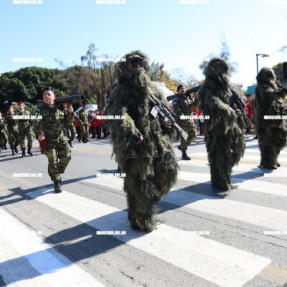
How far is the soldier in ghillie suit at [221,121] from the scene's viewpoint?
4.98m

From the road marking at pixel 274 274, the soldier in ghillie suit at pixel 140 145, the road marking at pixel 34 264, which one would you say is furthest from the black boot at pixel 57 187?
the road marking at pixel 274 274

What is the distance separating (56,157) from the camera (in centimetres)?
595

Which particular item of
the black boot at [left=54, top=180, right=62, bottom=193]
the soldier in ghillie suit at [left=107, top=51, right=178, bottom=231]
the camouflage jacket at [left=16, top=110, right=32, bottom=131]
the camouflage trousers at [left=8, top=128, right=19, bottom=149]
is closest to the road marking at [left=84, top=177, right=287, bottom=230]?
the soldier in ghillie suit at [left=107, top=51, right=178, bottom=231]

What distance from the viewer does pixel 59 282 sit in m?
2.66

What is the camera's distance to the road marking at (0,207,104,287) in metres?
→ 2.70

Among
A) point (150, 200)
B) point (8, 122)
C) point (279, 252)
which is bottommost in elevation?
point (279, 252)

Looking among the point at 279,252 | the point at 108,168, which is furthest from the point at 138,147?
the point at 108,168

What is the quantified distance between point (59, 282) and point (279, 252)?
2274 millimetres

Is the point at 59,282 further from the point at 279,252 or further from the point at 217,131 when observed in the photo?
the point at 217,131

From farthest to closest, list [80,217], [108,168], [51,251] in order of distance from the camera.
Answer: [108,168] < [80,217] < [51,251]

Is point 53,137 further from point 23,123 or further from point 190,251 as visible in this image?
point 23,123

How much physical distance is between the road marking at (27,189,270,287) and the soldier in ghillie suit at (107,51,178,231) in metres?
0.27

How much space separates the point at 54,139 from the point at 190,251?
13.0 feet

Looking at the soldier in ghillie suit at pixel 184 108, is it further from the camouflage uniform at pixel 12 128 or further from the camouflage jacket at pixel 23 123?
the camouflage uniform at pixel 12 128
